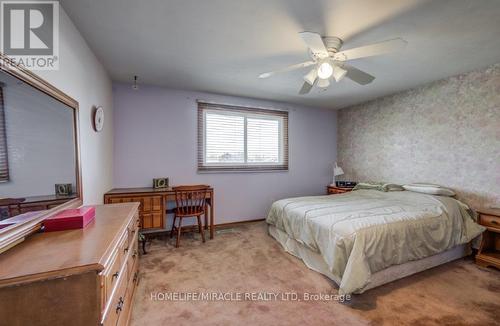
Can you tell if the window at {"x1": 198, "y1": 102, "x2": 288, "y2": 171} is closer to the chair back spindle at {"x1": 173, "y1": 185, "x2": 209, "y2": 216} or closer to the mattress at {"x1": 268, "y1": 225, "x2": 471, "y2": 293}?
the chair back spindle at {"x1": 173, "y1": 185, "x2": 209, "y2": 216}

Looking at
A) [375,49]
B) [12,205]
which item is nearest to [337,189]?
[375,49]

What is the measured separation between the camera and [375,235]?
189 cm

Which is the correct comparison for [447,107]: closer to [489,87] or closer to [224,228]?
[489,87]

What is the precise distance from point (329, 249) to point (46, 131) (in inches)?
92.0

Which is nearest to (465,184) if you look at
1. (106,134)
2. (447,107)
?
(447,107)

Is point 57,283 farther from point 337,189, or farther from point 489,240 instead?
point 337,189

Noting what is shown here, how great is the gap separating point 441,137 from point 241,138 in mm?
3076

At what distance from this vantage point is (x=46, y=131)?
1261 millimetres

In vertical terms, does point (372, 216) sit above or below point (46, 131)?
below

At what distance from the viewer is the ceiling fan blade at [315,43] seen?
1.57 m

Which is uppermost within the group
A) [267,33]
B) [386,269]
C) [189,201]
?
[267,33]

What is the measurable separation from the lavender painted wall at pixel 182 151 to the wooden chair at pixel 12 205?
232 cm

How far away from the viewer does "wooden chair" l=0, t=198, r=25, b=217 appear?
0.93 m

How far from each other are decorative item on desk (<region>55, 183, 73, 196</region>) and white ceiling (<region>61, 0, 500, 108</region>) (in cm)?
135
